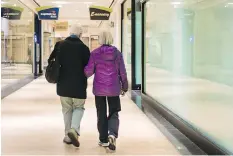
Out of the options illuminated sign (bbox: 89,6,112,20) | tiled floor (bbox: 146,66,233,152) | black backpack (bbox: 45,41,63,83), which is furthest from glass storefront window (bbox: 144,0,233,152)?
illuminated sign (bbox: 89,6,112,20)

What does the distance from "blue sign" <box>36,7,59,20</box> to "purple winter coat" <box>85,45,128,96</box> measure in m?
14.8

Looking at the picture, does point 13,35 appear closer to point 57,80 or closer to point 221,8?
point 57,80

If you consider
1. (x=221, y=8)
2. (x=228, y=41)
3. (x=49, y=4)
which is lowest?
(x=228, y=41)

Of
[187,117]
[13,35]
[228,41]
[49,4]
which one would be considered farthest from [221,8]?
[49,4]

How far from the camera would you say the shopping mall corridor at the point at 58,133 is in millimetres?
4773

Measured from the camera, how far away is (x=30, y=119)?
699 centimetres

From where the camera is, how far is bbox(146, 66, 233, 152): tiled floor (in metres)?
4.27

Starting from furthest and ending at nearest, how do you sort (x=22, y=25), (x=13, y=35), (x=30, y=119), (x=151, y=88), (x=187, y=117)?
(x=22, y=25) → (x=13, y=35) → (x=151, y=88) → (x=30, y=119) → (x=187, y=117)

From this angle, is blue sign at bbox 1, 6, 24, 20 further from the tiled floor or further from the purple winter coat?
the purple winter coat

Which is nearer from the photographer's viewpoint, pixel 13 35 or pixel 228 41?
pixel 228 41

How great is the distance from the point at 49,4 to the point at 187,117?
1554 cm

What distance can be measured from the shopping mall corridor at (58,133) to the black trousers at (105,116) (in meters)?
0.21

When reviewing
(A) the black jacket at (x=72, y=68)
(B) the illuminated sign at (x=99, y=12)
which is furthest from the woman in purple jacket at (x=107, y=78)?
(B) the illuminated sign at (x=99, y=12)

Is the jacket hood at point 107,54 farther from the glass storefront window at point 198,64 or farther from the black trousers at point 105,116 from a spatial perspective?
the glass storefront window at point 198,64
